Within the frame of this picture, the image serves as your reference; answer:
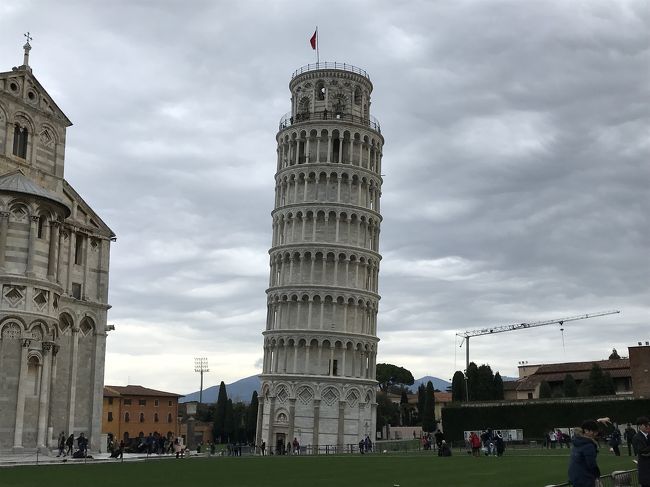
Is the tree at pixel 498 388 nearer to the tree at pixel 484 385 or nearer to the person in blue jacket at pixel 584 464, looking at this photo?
the tree at pixel 484 385

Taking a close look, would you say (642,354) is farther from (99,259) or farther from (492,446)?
(99,259)

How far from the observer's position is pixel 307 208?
7344cm

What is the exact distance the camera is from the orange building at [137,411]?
10375cm

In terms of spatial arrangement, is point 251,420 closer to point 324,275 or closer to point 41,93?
point 324,275

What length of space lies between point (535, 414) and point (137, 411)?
59.5 metres

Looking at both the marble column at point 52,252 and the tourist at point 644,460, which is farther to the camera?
the marble column at point 52,252

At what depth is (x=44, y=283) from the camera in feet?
125

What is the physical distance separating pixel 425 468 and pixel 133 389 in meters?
87.0

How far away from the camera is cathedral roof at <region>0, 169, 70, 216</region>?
124 feet

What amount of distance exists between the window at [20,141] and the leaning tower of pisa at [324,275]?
3380 centimetres

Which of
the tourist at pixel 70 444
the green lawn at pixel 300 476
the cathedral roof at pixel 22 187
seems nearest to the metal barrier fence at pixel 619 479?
the green lawn at pixel 300 476

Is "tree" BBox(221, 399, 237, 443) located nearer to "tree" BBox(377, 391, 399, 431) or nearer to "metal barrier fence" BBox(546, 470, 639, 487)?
"tree" BBox(377, 391, 399, 431)

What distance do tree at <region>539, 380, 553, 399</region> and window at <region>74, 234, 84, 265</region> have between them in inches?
2845

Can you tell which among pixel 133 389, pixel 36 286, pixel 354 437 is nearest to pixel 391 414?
pixel 133 389
